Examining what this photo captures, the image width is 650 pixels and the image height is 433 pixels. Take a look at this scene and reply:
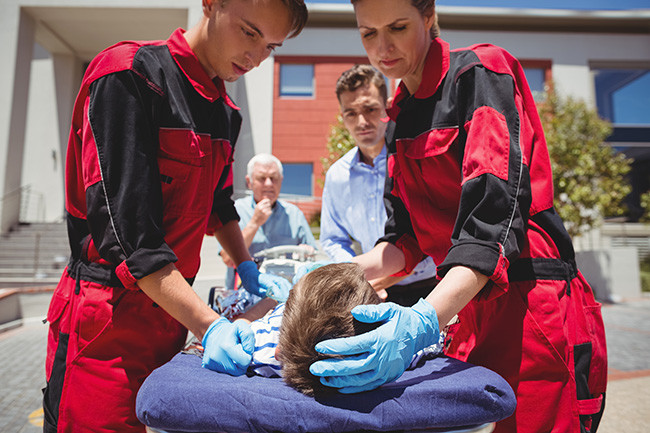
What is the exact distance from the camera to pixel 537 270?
1.24 metres

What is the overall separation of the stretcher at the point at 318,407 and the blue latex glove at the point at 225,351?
142 millimetres

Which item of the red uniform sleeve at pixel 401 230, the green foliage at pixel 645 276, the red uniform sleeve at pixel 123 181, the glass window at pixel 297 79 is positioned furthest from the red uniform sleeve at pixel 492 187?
the glass window at pixel 297 79

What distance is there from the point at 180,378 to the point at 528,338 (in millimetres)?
945

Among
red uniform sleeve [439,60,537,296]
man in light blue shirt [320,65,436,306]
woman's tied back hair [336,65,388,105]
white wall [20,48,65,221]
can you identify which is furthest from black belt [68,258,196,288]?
white wall [20,48,65,221]

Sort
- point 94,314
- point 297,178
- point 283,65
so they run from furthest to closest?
point 297,178
point 283,65
point 94,314

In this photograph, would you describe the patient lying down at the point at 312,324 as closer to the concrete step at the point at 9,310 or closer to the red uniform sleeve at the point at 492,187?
the red uniform sleeve at the point at 492,187

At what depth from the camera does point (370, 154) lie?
3145 mm

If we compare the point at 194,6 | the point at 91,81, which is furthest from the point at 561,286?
the point at 194,6

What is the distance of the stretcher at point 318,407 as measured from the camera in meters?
0.89

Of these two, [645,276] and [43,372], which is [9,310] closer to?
[43,372]

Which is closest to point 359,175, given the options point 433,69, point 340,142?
point 433,69

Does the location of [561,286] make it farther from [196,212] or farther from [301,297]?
[196,212]

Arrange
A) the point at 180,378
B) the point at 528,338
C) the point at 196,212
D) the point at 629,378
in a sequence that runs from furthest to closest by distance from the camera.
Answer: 1. the point at 629,378
2. the point at 196,212
3. the point at 528,338
4. the point at 180,378

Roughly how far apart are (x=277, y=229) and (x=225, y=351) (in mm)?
3046
